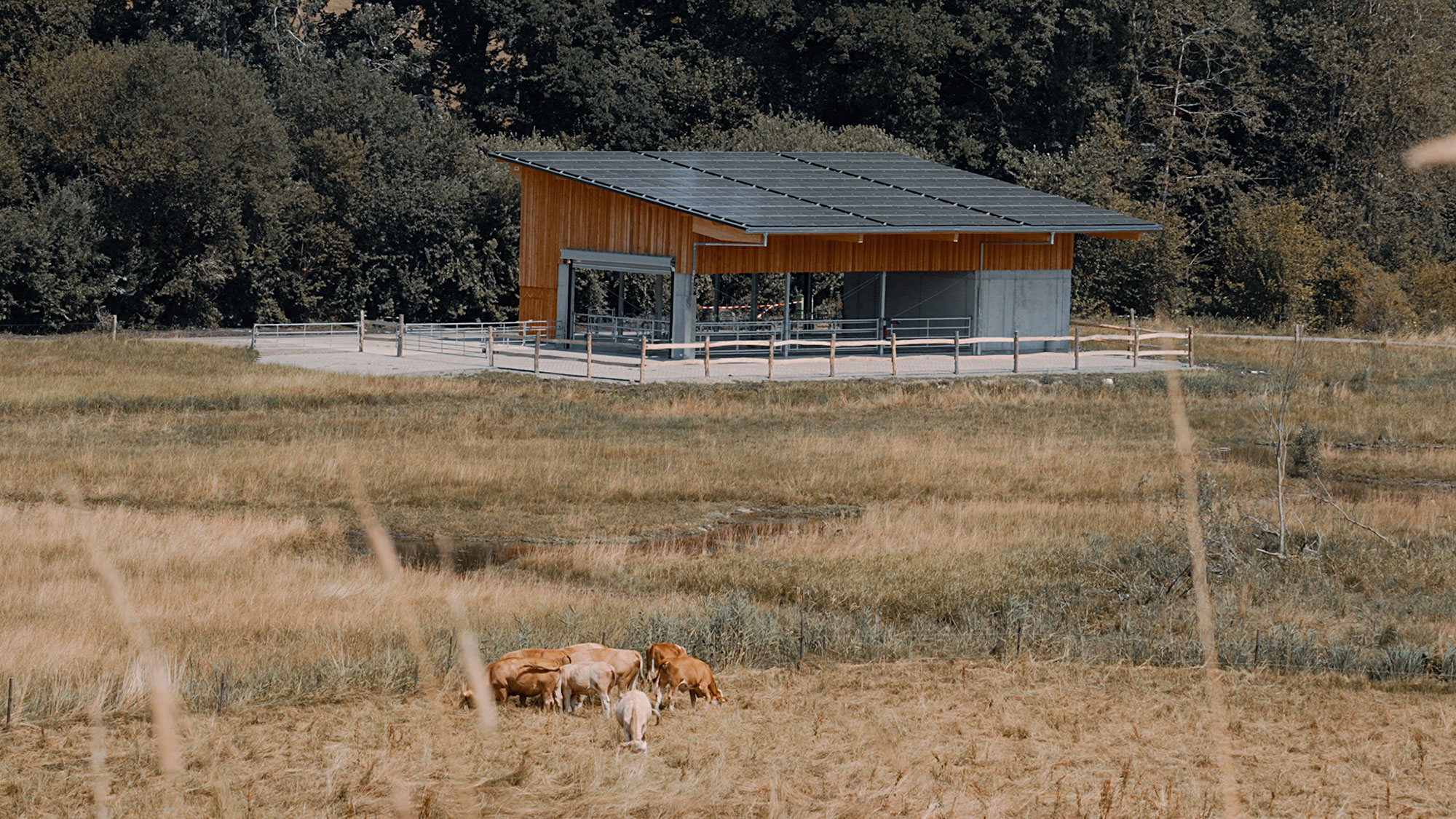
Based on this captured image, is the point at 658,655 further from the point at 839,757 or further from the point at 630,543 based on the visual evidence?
the point at 630,543

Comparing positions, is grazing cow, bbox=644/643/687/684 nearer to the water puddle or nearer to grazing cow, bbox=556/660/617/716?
grazing cow, bbox=556/660/617/716

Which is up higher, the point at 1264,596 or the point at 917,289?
the point at 917,289

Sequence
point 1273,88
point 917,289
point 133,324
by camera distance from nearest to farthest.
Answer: point 917,289
point 133,324
point 1273,88

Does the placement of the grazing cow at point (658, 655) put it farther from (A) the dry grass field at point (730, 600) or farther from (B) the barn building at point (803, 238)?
(B) the barn building at point (803, 238)

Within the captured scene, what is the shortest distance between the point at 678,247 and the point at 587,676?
2973 centimetres

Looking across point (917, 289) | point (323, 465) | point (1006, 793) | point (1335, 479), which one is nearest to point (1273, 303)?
point (917, 289)

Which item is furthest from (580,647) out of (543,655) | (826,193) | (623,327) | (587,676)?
(623,327)

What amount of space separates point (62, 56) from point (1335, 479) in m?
44.6

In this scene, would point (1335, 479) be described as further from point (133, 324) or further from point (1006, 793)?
point (133, 324)

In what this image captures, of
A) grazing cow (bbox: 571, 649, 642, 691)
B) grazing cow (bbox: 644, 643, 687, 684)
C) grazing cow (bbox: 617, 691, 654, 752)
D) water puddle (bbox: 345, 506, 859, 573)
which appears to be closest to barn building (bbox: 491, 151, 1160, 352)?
water puddle (bbox: 345, 506, 859, 573)

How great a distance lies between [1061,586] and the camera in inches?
677

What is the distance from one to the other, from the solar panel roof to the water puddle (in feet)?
55.0

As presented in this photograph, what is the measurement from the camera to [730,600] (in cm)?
1557

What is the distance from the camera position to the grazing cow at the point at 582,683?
11.6 m
